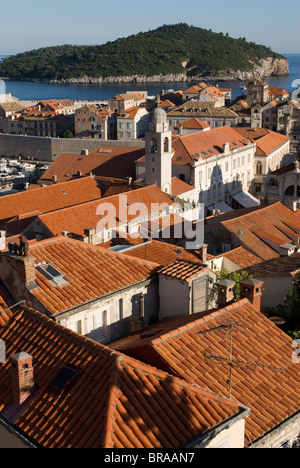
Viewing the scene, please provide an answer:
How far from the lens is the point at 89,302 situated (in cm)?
1083

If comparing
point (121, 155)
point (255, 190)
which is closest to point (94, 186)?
point (121, 155)

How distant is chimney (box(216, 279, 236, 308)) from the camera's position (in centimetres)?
1091

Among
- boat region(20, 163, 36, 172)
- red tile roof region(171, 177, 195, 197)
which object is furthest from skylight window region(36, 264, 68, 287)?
boat region(20, 163, 36, 172)

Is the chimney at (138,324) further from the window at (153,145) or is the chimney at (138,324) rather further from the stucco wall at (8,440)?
the window at (153,145)

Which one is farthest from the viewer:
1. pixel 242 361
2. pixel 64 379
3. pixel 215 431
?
pixel 242 361

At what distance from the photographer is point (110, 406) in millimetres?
7156

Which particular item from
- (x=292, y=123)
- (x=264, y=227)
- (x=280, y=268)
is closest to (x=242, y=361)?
(x=280, y=268)

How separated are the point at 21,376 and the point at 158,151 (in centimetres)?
2793

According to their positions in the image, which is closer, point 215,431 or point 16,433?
point 215,431

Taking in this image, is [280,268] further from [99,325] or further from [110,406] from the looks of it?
[110,406]

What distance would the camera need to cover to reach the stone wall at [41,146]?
5996 centimetres

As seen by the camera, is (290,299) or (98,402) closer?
(98,402)
